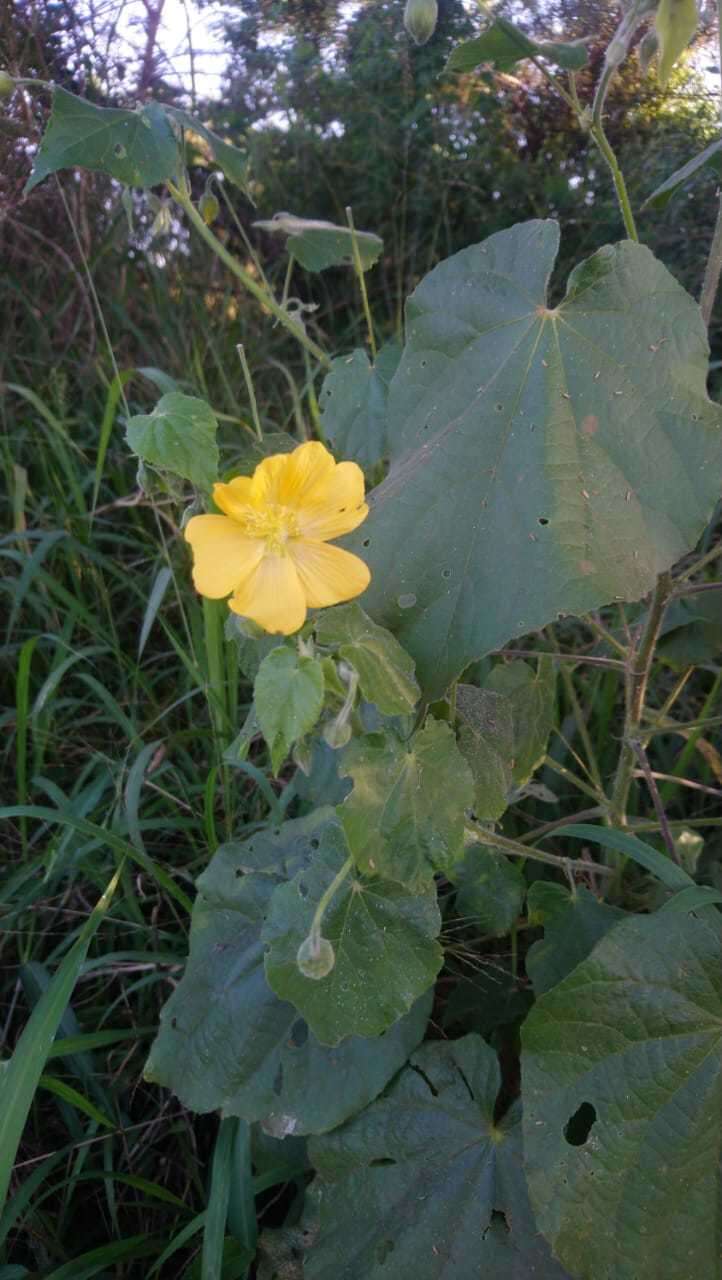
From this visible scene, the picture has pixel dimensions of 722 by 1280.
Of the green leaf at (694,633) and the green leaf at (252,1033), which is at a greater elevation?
the green leaf at (694,633)

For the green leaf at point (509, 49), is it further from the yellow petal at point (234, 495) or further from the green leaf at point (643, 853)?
the green leaf at point (643, 853)

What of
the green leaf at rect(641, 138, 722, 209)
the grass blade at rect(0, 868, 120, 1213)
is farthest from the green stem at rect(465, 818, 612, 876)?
the green leaf at rect(641, 138, 722, 209)

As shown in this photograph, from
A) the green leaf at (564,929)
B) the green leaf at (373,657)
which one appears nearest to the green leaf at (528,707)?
the green leaf at (564,929)

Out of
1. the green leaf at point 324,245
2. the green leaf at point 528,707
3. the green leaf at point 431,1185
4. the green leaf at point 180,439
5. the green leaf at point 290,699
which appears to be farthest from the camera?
the green leaf at point 324,245

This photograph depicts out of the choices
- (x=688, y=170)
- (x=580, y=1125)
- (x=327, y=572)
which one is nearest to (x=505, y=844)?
(x=580, y=1125)

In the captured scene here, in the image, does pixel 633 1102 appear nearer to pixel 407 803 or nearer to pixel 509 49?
pixel 407 803

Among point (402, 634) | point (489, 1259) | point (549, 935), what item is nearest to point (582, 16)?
point (402, 634)
